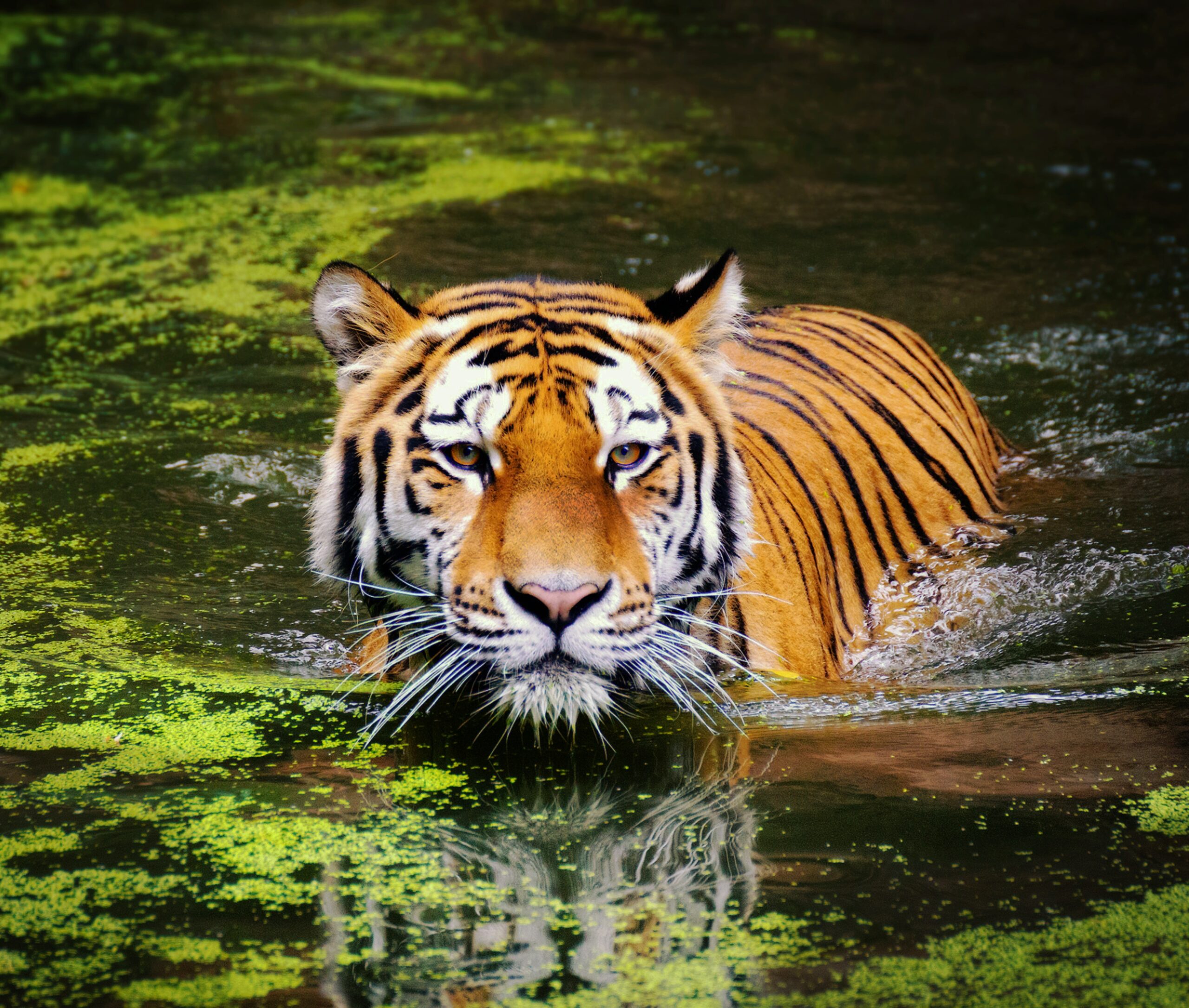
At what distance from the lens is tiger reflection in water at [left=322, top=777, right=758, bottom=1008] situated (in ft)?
4.98

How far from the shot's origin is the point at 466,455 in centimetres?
202

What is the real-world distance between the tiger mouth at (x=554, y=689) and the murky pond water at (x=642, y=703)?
0.50ft

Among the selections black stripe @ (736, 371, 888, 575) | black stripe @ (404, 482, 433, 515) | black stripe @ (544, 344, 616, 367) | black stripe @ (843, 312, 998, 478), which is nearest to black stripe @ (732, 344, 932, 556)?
black stripe @ (736, 371, 888, 575)

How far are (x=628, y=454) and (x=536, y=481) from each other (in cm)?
19

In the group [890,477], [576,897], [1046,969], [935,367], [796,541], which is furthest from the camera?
[935,367]

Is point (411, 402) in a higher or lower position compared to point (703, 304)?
lower

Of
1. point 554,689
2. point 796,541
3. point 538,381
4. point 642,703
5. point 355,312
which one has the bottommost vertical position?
point 642,703

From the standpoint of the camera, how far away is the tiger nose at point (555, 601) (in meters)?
1.76

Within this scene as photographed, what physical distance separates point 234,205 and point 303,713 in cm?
391

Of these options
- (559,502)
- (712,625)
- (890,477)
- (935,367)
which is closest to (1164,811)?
(712,625)

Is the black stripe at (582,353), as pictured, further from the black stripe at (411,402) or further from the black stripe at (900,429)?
the black stripe at (900,429)

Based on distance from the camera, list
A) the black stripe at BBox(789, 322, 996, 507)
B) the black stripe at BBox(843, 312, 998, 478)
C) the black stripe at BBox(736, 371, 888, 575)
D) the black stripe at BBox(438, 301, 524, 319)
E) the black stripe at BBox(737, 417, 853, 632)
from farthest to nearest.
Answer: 1. the black stripe at BBox(843, 312, 998, 478)
2. the black stripe at BBox(789, 322, 996, 507)
3. the black stripe at BBox(736, 371, 888, 575)
4. the black stripe at BBox(737, 417, 853, 632)
5. the black stripe at BBox(438, 301, 524, 319)

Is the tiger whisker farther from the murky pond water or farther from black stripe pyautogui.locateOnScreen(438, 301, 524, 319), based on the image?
black stripe pyautogui.locateOnScreen(438, 301, 524, 319)

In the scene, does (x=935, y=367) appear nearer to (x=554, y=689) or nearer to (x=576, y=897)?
(x=554, y=689)
